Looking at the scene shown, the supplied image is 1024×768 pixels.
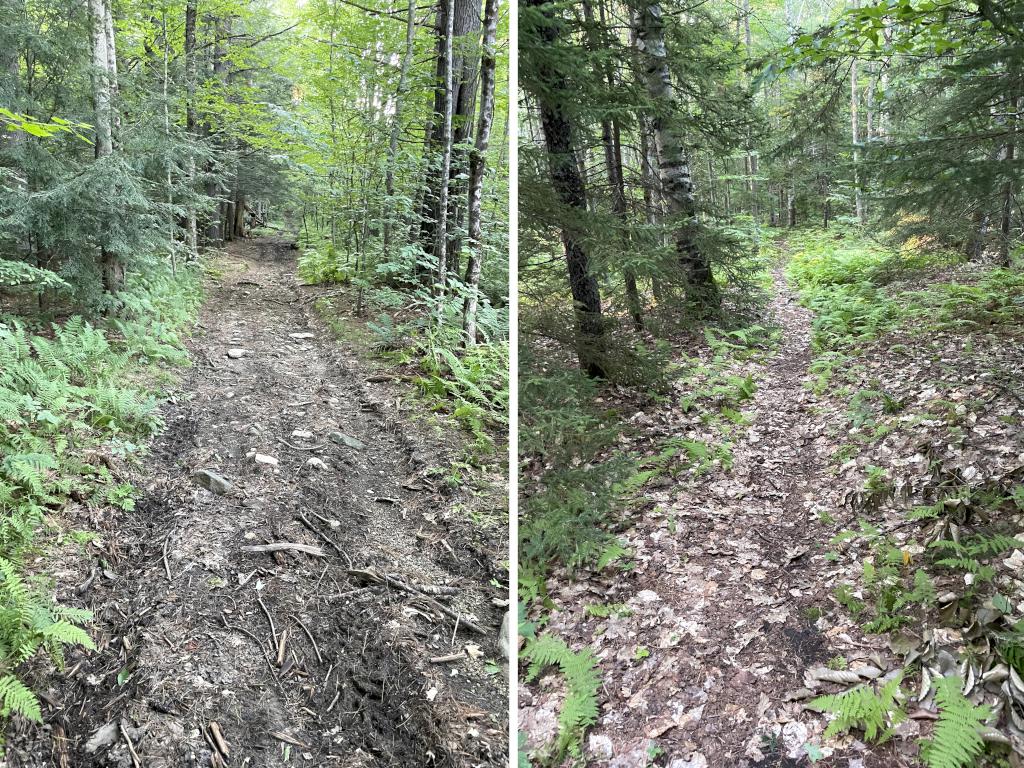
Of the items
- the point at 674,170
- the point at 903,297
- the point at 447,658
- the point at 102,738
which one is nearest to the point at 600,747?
the point at 447,658

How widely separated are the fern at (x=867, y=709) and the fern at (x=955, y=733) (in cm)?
13

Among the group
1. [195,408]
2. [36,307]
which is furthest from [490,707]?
[36,307]

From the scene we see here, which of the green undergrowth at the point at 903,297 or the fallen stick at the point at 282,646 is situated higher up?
the green undergrowth at the point at 903,297

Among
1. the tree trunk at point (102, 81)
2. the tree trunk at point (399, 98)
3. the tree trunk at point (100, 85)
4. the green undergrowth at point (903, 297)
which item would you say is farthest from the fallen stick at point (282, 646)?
the tree trunk at point (399, 98)

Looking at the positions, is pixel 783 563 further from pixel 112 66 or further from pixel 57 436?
pixel 112 66

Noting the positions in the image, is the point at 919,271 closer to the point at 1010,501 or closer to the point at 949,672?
the point at 1010,501

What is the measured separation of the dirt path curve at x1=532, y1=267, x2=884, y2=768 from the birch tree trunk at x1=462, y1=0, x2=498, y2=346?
3.45 m

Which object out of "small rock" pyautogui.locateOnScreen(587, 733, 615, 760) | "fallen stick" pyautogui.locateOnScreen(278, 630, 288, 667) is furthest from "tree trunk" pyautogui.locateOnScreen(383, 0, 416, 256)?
"small rock" pyautogui.locateOnScreen(587, 733, 615, 760)

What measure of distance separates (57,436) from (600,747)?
14.3 ft

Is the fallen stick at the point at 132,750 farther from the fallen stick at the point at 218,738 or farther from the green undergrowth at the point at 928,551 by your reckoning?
the green undergrowth at the point at 928,551

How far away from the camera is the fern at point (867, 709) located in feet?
6.95

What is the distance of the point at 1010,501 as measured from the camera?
2.95m

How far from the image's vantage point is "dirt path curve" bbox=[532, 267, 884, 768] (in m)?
2.31

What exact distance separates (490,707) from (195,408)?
4232 millimetres
